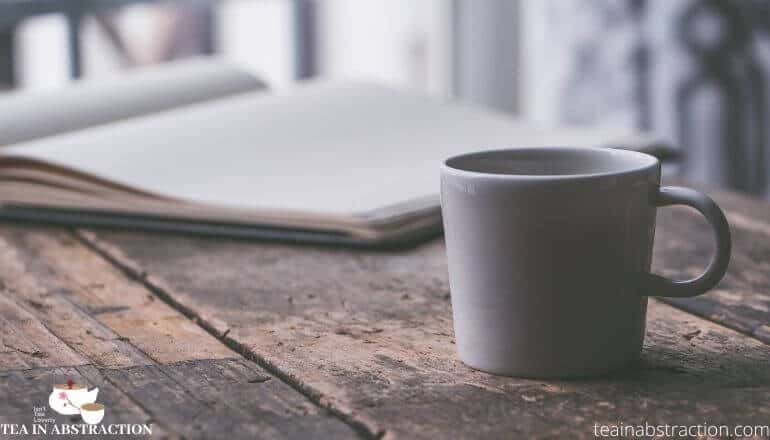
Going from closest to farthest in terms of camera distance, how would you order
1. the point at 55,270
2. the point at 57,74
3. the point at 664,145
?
the point at 55,270
the point at 664,145
the point at 57,74

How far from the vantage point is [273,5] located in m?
2.86

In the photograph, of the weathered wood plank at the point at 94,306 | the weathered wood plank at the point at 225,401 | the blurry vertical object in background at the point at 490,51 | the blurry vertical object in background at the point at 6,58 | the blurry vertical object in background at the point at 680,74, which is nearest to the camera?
the weathered wood plank at the point at 225,401

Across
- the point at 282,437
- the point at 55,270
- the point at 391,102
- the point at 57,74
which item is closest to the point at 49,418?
the point at 282,437

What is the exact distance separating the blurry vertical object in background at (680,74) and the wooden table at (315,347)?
0.86 meters

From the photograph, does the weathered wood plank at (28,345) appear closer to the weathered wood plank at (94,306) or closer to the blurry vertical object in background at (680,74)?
the weathered wood plank at (94,306)

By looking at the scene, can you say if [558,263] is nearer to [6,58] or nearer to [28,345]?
[28,345]

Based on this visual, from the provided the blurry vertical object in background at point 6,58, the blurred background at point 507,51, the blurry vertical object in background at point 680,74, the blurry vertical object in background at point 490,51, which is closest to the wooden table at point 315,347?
the blurred background at point 507,51

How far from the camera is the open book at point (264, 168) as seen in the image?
737 millimetres

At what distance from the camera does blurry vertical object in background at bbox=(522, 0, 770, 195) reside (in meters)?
1.52

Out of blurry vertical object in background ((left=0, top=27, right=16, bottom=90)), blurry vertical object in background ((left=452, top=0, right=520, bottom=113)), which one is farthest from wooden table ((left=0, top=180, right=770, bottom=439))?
blurry vertical object in background ((left=0, top=27, right=16, bottom=90))

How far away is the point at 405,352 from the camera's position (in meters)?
0.48

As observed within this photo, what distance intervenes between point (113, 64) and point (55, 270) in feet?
7.55

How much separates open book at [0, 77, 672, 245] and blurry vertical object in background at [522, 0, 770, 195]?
67cm

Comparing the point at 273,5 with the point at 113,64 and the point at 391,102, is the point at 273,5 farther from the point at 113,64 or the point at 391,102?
the point at 391,102
